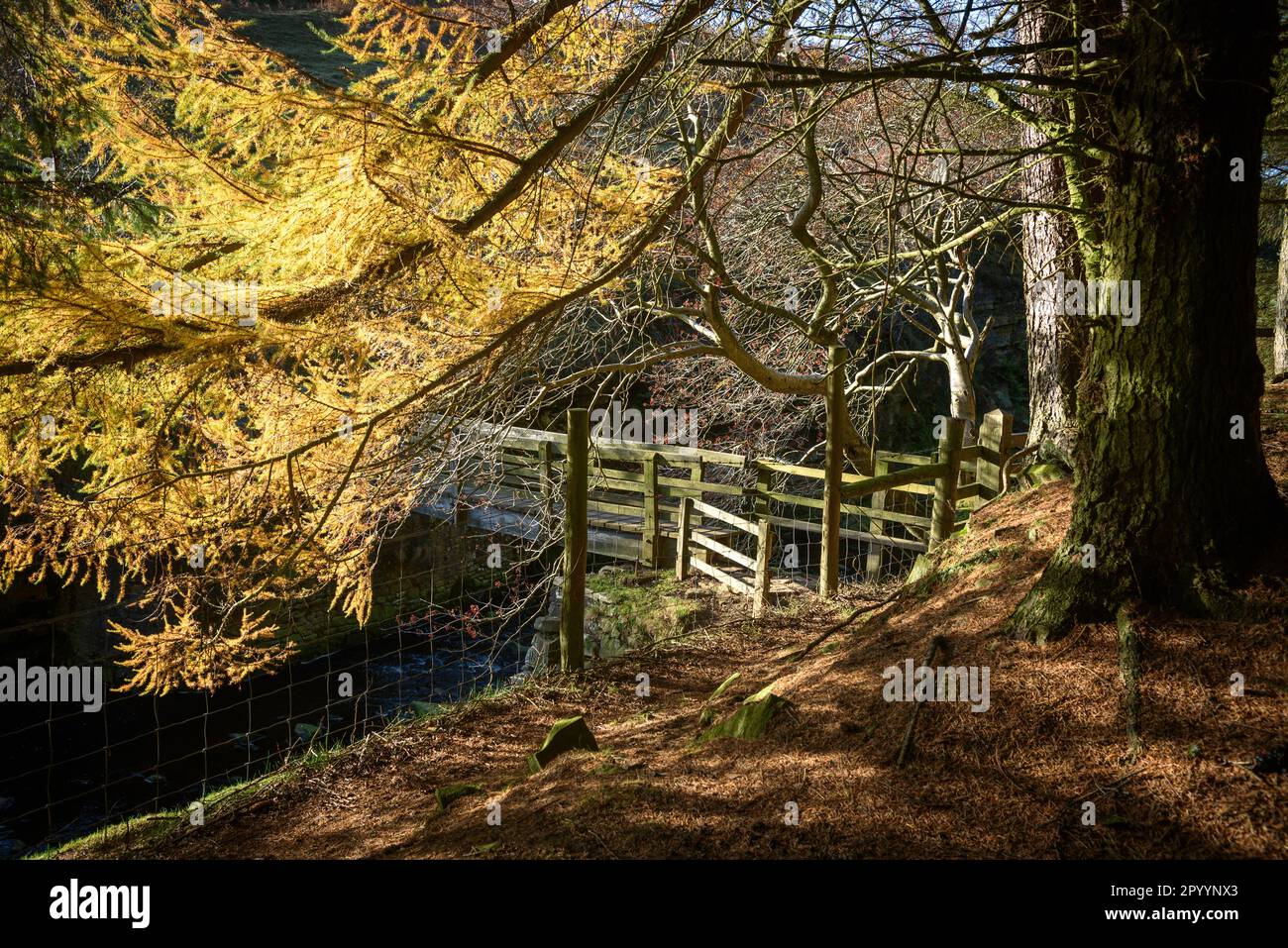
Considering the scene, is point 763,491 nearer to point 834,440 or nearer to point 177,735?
point 834,440

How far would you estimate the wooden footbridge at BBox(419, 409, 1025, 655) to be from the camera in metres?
6.37

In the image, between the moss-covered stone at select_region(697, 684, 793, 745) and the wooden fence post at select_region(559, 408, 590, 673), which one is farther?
the wooden fence post at select_region(559, 408, 590, 673)

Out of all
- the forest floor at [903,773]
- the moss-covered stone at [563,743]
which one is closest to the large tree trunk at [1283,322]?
the forest floor at [903,773]

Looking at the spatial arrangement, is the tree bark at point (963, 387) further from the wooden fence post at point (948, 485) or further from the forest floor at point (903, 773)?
the forest floor at point (903, 773)

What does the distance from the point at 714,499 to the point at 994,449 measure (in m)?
6.52

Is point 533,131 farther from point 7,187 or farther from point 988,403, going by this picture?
point 988,403

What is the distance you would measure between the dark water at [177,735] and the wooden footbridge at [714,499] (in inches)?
66.5

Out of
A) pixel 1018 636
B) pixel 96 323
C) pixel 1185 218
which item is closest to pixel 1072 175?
pixel 1185 218

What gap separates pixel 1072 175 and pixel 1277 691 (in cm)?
254

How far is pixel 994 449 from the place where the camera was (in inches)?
305

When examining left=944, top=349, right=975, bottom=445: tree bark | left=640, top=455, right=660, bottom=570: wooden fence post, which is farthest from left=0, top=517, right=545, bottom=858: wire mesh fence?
left=944, top=349, right=975, bottom=445: tree bark

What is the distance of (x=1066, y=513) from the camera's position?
4938mm

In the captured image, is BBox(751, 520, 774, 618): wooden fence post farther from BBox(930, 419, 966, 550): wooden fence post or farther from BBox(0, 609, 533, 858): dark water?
BBox(0, 609, 533, 858): dark water

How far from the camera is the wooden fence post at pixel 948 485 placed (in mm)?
7379
